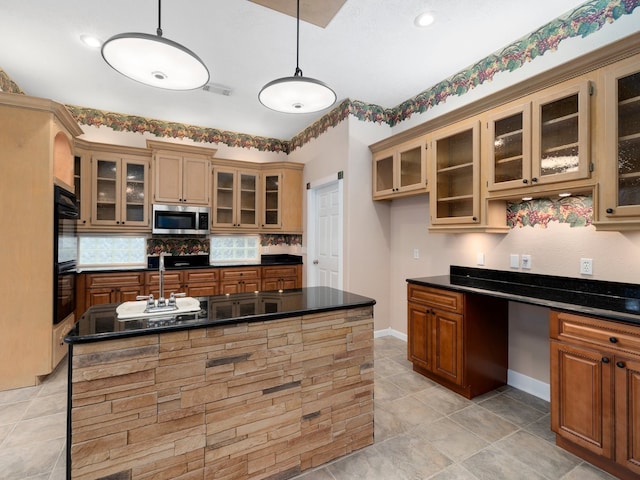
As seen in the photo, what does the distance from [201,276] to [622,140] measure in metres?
4.56

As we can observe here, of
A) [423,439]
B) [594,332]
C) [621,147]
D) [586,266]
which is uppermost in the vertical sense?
[621,147]

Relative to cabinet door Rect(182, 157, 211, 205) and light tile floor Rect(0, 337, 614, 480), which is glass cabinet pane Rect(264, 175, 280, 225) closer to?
cabinet door Rect(182, 157, 211, 205)

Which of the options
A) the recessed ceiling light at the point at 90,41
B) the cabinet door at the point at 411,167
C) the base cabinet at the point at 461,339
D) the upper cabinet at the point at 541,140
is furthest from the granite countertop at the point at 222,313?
the recessed ceiling light at the point at 90,41

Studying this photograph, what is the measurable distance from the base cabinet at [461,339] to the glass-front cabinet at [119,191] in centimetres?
389

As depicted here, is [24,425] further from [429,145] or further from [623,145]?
[623,145]

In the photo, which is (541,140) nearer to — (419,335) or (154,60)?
(419,335)

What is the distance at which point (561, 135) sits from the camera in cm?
223

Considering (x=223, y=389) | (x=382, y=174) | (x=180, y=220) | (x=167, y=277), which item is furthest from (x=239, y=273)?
(x=223, y=389)

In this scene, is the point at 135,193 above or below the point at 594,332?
above

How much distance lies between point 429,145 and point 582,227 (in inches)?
59.5

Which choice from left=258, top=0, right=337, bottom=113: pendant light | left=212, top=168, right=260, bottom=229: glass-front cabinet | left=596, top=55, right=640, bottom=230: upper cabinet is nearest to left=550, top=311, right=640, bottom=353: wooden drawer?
left=596, top=55, right=640, bottom=230: upper cabinet

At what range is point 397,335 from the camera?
4.12m

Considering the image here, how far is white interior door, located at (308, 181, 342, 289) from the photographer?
4234 millimetres

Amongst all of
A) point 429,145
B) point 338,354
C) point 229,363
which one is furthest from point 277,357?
point 429,145
